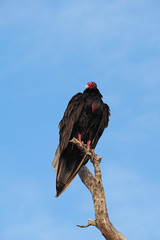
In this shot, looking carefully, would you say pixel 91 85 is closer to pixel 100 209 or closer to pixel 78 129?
pixel 78 129

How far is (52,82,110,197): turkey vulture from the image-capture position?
829 centimetres

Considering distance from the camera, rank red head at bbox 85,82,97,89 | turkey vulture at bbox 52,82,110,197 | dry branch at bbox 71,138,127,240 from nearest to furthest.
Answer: dry branch at bbox 71,138,127,240, turkey vulture at bbox 52,82,110,197, red head at bbox 85,82,97,89

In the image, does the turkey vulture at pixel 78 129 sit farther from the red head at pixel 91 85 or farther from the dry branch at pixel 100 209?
the dry branch at pixel 100 209

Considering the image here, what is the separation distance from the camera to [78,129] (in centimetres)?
839

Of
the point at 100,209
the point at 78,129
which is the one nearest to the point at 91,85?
the point at 78,129

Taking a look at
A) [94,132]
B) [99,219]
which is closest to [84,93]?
[94,132]

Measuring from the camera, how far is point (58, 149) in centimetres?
878

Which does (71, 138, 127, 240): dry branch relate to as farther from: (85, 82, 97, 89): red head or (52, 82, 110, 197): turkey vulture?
(85, 82, 97, 89): red head

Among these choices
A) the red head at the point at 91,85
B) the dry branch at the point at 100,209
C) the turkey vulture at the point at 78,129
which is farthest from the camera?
the red head at the point at 91,85

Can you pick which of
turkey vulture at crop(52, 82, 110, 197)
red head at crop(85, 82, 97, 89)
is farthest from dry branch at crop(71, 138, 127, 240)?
red head at crop(85, 82, 97, 89)

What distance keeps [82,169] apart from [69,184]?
0.64 meters

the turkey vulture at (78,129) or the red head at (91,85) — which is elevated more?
the red head at (91,85)

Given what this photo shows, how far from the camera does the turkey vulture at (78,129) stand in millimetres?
8289

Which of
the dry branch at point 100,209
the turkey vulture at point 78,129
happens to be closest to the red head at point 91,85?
the turkey vulture at point 78,129
